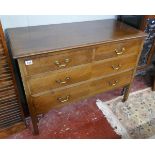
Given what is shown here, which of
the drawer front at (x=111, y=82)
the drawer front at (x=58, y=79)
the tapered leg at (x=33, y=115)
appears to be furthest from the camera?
the drawer front at (x=111, y=82)

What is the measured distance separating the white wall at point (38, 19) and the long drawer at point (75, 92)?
0.62 m

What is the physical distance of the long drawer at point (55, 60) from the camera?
1.15 m

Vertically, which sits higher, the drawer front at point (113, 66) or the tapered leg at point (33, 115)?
the drawer front at point (113, 66)

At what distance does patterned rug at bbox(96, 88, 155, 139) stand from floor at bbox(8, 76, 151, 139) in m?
0.08

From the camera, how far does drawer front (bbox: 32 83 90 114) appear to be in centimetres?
138

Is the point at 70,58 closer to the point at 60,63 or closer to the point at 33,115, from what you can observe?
the point at 60,63

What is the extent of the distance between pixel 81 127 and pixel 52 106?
390mm

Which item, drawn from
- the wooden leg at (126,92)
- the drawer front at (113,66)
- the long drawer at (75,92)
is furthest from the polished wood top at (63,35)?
the wooden leg at (126,92)

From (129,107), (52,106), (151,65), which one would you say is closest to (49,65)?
(52,106)

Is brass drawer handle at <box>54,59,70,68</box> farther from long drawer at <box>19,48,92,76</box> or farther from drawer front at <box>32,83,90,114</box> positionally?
drawer front at <box>32,83,90,114</box>

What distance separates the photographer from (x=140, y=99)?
2.00m

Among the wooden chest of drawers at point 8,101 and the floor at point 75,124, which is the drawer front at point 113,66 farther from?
the wooden chest of drawers at point 8,101

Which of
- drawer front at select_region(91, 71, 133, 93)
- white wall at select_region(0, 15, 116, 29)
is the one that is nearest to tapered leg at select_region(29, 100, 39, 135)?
drawer front at select_region(91, 71, 133, 93)
